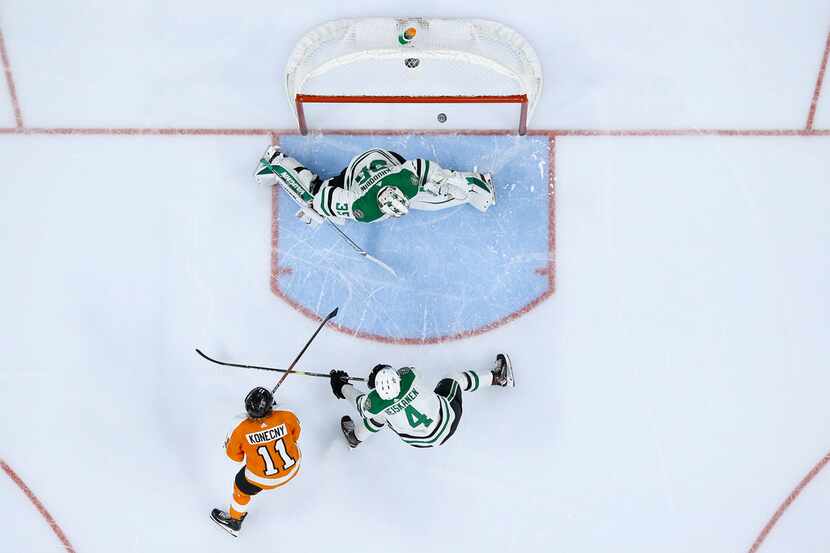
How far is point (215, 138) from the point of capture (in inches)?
236

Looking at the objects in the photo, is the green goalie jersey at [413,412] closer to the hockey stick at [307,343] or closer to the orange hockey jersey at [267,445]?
the orange hockey jersey at [267,445]

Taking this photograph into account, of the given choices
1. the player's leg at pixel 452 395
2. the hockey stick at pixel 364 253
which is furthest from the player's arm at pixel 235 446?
the hockey stick at pixel 364 253

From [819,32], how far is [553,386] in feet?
10.7

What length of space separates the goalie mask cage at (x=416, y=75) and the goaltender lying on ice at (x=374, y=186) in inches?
16.1

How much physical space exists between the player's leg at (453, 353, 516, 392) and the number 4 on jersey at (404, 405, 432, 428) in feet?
1.70

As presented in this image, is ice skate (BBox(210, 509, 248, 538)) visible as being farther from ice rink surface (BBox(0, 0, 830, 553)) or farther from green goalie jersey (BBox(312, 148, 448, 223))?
green goalie jersey (BBox(312, 148, 448, 223))

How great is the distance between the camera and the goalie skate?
5812 mm

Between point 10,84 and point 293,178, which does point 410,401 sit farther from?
point 10,84

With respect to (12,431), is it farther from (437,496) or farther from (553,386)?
(553,386)

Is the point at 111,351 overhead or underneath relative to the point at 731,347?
underneath

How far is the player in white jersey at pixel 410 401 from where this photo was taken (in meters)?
5.12

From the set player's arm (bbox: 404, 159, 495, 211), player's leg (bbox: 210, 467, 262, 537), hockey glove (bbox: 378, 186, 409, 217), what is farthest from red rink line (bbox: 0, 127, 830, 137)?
player's leg (bbox: 210, 467, 262, 537)

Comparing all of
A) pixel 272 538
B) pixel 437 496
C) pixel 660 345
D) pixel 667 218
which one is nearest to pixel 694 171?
pixel 667 218

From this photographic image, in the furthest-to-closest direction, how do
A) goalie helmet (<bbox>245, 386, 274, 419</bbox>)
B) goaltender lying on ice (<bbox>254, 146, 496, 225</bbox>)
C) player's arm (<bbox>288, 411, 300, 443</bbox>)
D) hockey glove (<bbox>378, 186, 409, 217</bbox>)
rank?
player's arm (<bbox>288, 411, 300, 443</bbox>) < goalie helmet (<bbox>245, 386, 274, 419</bbox>) < goaltender lying on ice (<bbox>254, 146, 496, 225</bbox>) < hockey glove (<bbox>378, 186, 409, 217</bbox>)
